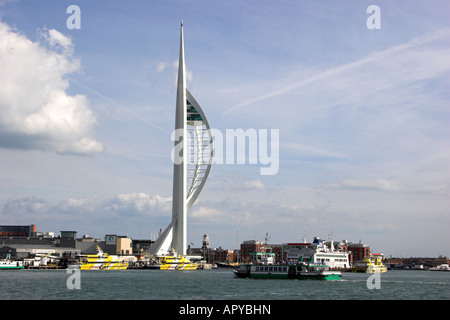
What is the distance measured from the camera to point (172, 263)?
107 m

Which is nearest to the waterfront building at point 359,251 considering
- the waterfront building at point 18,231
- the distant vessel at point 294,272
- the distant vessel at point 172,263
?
the distant vessel at point 172,263

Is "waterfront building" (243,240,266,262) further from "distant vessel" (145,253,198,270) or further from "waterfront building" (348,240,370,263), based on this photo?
"distant vessel" (145,253,198,270)

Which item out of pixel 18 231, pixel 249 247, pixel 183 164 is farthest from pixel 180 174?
pixel 18 231

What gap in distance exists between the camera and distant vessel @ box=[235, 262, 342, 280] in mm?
68062

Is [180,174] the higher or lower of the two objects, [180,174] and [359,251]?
the higher

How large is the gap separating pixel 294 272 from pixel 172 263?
42.2 meters

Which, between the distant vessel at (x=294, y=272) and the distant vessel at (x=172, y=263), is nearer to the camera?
the distant vessel at (x=294, y=272)

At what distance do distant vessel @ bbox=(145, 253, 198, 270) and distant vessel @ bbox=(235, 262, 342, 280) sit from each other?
3570cm

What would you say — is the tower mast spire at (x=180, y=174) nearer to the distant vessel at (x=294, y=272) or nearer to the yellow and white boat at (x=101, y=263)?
the yellow and white boat at (x=101, y=263)

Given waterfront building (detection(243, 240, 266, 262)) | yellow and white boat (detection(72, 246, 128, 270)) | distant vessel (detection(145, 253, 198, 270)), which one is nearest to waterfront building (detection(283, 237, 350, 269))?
distant vessel (detection(145, 253, 198, 270))

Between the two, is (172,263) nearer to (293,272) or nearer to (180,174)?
(180,174)

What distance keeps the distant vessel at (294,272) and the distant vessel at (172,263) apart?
3570 cm

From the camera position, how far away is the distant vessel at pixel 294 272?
6806cm
